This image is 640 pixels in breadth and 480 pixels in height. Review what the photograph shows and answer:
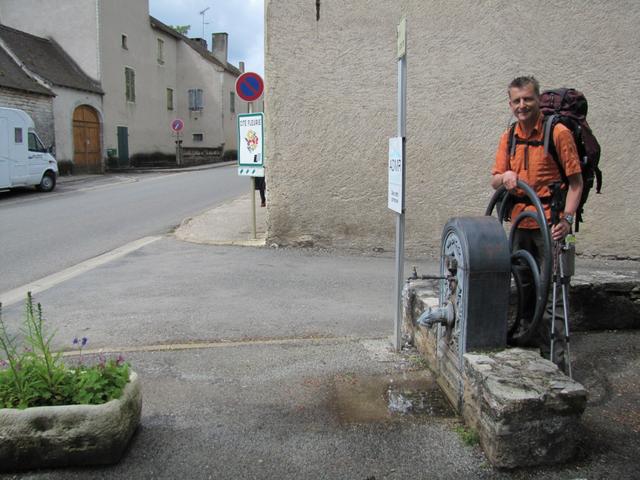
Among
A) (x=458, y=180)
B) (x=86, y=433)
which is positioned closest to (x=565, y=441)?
(x=86, y=433)

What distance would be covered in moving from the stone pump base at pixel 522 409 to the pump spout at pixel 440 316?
14.3 inches

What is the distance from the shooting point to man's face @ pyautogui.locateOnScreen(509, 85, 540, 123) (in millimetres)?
3490

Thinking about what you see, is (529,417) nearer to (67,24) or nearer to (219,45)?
(67,24)

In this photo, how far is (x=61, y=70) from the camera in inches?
1043

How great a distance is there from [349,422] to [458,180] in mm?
5551

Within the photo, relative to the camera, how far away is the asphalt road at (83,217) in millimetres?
8539

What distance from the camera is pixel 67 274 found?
24.4ft

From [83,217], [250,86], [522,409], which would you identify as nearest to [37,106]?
[83,217]

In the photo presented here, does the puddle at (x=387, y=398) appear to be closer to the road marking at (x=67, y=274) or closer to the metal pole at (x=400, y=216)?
the metal pole at (x=400, y=216)

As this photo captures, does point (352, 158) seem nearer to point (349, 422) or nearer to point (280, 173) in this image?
point (280, 173)

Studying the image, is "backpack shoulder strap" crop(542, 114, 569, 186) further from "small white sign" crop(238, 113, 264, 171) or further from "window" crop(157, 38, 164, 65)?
"window" crop(157, 38, 164, 65)

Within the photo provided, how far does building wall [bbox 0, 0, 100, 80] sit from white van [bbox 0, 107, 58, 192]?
11844 millimetres

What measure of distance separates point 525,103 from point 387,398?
204 cm

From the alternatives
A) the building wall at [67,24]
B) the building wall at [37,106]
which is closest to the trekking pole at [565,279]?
the building wall at [37,106]
